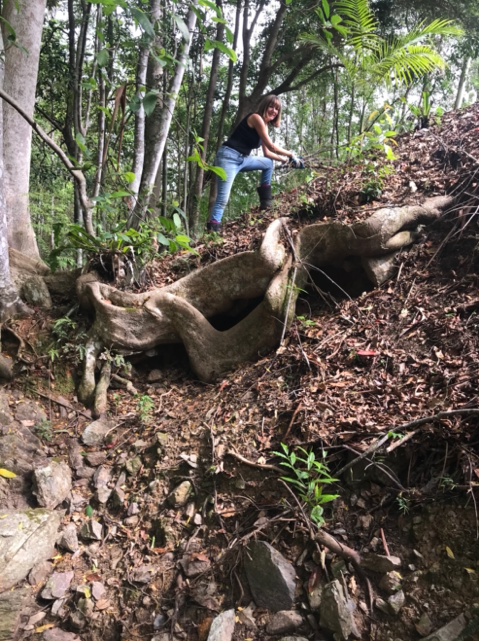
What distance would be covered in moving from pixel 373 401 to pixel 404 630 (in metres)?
1.34

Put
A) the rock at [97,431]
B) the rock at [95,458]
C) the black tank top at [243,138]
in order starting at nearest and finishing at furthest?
the rock at [95,458] < the rock at [97,431] < the black tank top at [243,138]

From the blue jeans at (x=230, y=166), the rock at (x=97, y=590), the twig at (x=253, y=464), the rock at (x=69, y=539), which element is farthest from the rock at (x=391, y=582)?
the blue jeans at (x=230, y=166)

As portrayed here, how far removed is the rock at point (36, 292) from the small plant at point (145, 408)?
1.76 meters

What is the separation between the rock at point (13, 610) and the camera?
94.5 inches

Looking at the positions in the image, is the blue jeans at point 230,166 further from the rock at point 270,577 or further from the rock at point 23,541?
the rock at point 270,577

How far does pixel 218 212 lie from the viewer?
5.45 metres

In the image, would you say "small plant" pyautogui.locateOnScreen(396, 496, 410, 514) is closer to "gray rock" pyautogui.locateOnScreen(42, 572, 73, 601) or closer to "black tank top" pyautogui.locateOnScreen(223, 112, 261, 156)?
"gray rock" pyautogui.locateOnScreen(42, 572, 73, 601)

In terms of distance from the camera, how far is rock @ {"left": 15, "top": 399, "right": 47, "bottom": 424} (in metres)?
3.71

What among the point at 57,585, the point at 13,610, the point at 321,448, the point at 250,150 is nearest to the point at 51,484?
the point at 57,585

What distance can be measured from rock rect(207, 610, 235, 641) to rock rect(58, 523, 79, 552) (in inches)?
50.7

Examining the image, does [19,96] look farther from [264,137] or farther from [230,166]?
[264,137]

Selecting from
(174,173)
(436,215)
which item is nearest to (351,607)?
(436,215)

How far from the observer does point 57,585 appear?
2.70 metres

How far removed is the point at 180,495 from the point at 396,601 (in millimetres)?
1596
